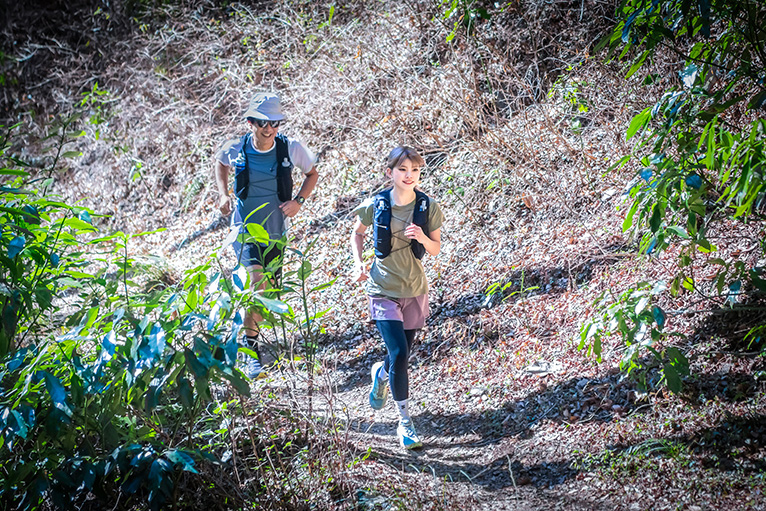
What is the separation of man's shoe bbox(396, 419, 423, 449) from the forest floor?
0.07 meters

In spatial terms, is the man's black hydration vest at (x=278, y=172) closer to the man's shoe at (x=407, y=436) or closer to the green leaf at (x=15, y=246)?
the man's shoe at (x=407, y=436)

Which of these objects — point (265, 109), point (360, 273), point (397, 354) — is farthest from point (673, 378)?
point (265, 109)

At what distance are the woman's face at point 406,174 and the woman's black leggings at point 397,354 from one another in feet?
3.35

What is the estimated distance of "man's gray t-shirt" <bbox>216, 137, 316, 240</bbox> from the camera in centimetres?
564

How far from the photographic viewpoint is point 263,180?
5656 millimetres

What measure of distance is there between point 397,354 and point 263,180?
234 cm

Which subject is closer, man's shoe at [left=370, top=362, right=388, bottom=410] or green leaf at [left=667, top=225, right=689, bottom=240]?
green leaf at [left=667, top=225, right=689, bottom=240]

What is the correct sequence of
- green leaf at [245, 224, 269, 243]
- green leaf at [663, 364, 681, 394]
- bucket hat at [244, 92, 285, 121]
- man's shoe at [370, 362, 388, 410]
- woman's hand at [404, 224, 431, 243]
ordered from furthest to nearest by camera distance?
bucket hat at [244, 92, 285, 121]
man's shoe at [370, 362, 388, 410]
woman's hand at [404, 224, 431, 243]
green leaf at [663, 364, 681, 394]
green leaf at [245, 224, 269, 243]

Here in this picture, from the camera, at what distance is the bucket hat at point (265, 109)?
5402 millimetres

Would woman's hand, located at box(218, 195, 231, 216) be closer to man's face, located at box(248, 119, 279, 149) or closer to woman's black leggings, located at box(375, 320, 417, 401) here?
man's face, located at box(248, 119, 279, 149)

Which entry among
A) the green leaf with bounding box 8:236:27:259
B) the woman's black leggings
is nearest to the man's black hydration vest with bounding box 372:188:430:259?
the woman's black leggings

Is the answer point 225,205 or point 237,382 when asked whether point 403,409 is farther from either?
point 225,205

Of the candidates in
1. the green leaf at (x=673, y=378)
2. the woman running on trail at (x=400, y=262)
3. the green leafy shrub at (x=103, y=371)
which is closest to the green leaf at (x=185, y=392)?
the green leafy shrub at (x=103, y=371)

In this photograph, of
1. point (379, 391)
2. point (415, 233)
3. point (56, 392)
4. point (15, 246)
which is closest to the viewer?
point (56, 392)
